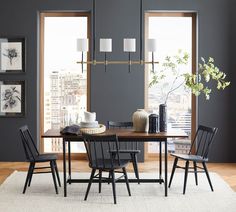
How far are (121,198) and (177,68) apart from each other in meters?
2.99

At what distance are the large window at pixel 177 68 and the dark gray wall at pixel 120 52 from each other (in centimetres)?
24

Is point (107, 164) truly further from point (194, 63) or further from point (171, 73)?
point (194, 63)

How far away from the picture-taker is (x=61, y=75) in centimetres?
740

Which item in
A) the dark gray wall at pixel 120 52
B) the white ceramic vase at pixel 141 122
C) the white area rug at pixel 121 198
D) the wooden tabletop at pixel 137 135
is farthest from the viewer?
the dark gray wall at pixel 120 52

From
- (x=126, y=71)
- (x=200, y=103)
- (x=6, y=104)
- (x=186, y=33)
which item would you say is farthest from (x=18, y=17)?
(x=200, y=103)

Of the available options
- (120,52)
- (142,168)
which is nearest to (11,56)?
(120,52)

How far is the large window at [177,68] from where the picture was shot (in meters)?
7.30

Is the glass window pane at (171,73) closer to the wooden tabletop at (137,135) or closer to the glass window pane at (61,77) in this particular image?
the glass window pane at (61,77)

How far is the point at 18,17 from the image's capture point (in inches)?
279

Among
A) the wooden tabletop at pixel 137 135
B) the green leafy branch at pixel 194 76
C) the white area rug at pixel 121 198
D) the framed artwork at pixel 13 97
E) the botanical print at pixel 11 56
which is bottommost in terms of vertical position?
the white area rug at pixel 121 198

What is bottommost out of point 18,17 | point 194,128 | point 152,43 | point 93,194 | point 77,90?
point 93,194

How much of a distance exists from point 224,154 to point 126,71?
197 centimetres

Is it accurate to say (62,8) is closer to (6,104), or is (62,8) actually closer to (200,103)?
(6,104)

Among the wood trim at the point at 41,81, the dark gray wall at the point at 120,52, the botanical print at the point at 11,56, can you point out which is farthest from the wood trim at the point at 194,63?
the botanical print at the point at 11,56
